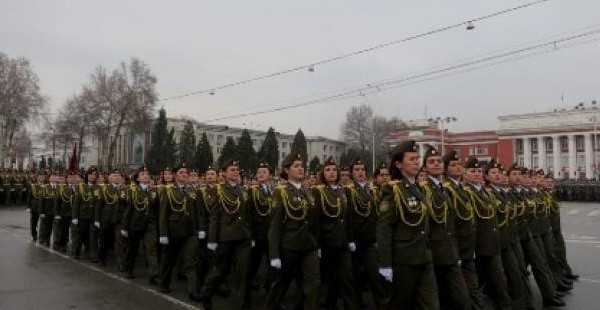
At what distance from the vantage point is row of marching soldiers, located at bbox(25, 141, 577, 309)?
550cm

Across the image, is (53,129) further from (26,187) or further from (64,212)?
(64,212)

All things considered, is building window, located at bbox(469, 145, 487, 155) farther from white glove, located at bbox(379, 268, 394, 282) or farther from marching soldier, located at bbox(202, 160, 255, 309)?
white glove, located at bbox(379, 268, 394, 282)

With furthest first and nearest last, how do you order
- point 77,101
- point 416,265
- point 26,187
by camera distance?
1. point 77,101
2. point 26,187
3. point 416,265

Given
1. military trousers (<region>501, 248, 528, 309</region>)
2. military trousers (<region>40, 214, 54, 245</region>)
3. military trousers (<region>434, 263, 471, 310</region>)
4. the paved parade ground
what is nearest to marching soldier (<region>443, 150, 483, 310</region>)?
military trousers (<region>434, 263, 471, 310</region>)

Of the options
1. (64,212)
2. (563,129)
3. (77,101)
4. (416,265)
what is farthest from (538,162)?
(416,265)

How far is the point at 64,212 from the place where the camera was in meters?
13.8

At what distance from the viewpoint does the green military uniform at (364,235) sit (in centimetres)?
777

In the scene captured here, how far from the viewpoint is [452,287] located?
218 inches

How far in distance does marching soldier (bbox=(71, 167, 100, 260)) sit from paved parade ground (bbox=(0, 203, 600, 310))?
1.45 ft

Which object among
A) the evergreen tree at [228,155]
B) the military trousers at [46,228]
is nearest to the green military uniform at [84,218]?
the military trousers at [46,228]

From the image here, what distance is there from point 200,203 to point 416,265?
438 centimetres

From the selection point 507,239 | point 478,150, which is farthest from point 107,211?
point 478,150

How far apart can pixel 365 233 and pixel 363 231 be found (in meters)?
0.04

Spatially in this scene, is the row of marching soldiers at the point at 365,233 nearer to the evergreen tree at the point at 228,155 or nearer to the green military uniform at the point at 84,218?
the evergreen tree at the point at 228,155
